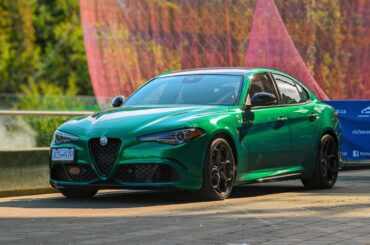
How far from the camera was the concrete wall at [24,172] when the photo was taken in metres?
14.2

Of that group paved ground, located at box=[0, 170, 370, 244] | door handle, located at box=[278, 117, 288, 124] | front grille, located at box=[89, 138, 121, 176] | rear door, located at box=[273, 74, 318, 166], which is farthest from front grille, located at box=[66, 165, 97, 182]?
rear door, located at box=[273, 74, 318, 166]

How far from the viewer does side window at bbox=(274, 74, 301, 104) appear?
13977 millimetres

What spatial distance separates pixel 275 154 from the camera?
1338 cm

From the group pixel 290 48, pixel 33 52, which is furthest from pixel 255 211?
pixel 33 52

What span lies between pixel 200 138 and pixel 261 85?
1823 millimetres

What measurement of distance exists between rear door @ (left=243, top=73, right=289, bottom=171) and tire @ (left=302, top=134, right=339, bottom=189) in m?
0.82

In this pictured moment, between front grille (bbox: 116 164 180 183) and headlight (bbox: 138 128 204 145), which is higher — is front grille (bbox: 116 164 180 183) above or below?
below

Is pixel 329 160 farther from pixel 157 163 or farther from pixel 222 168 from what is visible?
pixel 157 163

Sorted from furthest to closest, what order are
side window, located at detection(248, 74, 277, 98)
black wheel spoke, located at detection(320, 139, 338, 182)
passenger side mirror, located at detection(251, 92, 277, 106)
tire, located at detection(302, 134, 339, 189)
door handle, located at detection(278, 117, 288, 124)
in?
black wheel spoke, located at detection(320, 139, 338, 182), tire, located at detection(302, 134, 339, 189), door handle, located at detection(278, 117, 288, 124), side window, located at detection(248, 74, 277, 98), passenger side mirror, located at detection(251, 92, 277, 106)

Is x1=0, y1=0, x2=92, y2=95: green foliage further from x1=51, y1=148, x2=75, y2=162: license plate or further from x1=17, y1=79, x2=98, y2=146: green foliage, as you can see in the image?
x1=51, y1=148, x2=75, y2=162: license plate

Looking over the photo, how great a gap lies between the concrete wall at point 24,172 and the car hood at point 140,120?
1880 millimetres

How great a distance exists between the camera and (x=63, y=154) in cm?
1246

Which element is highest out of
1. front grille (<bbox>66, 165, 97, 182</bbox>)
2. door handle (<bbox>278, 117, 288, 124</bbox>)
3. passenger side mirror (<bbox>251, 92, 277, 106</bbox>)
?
passenger side mirror (<bbox>251, 92, 277, 106</bbox>)

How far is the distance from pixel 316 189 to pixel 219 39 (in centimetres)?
1911
